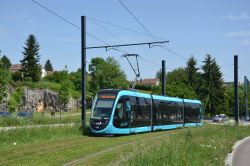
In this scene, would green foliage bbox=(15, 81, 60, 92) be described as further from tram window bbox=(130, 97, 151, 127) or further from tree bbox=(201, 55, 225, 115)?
tram window bbox=(130, 97, 151, 127)

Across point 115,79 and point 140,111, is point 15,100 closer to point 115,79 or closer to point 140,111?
point 115,79

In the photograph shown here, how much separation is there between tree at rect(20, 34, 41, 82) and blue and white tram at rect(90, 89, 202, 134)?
7549 centimetres

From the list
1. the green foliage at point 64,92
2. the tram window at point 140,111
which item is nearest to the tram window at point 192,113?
the tram window at point 140,111

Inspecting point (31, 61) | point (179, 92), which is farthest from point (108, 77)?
point (179, 92)

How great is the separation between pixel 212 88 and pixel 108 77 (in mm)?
24740

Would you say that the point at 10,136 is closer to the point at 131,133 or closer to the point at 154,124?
the point at 131,133

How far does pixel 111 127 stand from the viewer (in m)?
28.9

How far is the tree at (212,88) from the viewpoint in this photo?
113 meters

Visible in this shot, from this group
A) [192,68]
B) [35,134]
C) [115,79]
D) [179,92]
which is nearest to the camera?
[35,134]

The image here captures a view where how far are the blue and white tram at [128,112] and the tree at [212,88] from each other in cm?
7332

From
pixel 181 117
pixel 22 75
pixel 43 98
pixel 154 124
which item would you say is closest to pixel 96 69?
pixel 22 75

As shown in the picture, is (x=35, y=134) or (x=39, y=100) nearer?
(x=35, y=134)

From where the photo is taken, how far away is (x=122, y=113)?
29719 mm

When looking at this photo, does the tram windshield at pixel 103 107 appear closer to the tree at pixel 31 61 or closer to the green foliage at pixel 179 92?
the green foliage at pixel 179 92
